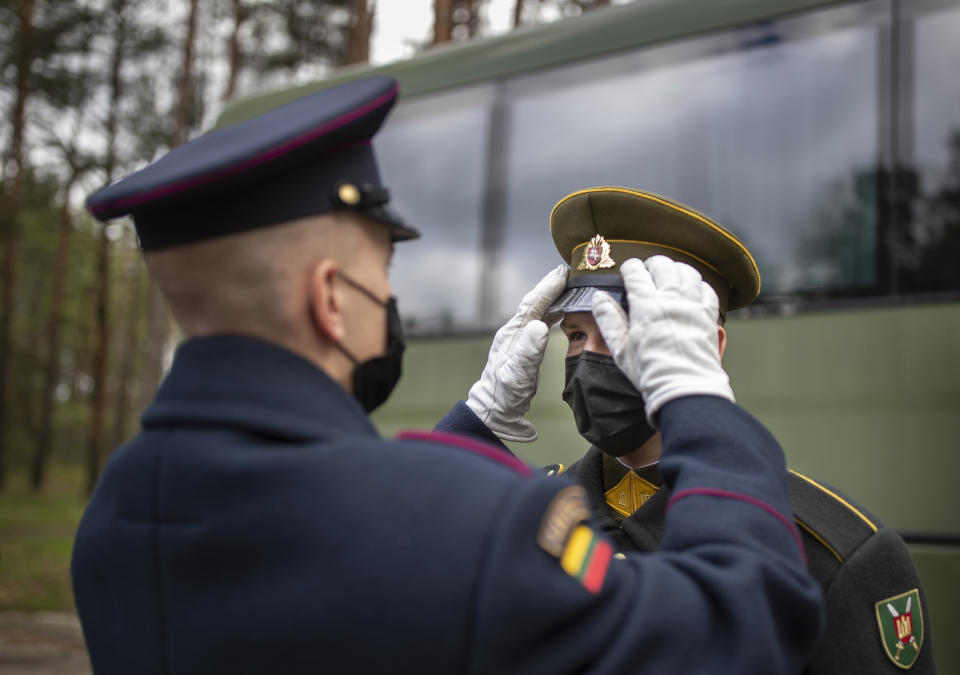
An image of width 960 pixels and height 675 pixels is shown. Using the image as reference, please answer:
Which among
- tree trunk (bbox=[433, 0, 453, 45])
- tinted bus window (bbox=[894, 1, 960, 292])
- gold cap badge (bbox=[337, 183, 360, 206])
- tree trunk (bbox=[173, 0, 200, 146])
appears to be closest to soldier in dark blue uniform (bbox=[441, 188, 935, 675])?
gold cap badge (bbox=[337, 183, 360, 206])

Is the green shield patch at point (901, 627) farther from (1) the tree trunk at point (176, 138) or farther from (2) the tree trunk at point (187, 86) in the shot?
(2) the tree trunk at point (187, 86)

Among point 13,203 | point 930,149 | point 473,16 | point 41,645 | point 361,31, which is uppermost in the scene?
point 473,16

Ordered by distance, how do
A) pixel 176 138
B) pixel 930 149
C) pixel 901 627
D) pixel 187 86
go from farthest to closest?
pixel 187 86 < pixel 176 138 < pixel 930 149 < pixel 901 627

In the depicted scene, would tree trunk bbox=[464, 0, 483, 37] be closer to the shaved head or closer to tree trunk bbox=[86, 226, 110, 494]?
tree trunk bbox=[86, 226, 110, 494]

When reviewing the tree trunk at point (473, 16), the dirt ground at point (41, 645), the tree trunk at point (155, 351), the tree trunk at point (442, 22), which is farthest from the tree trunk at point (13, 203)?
the dirt ground at point (41, 645)

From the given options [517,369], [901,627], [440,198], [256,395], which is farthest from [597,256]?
[440,198]

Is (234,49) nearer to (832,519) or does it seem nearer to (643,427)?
(643,427)

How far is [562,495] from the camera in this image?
1.12 meters

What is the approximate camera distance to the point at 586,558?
1.11 m

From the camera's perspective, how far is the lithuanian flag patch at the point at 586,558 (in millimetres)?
1079

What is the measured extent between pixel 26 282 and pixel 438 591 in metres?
25.3

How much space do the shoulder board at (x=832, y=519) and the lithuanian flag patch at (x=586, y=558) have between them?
689 mm

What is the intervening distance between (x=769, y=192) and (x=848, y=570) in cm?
285

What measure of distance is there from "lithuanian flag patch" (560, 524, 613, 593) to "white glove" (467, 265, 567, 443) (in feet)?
2.90
